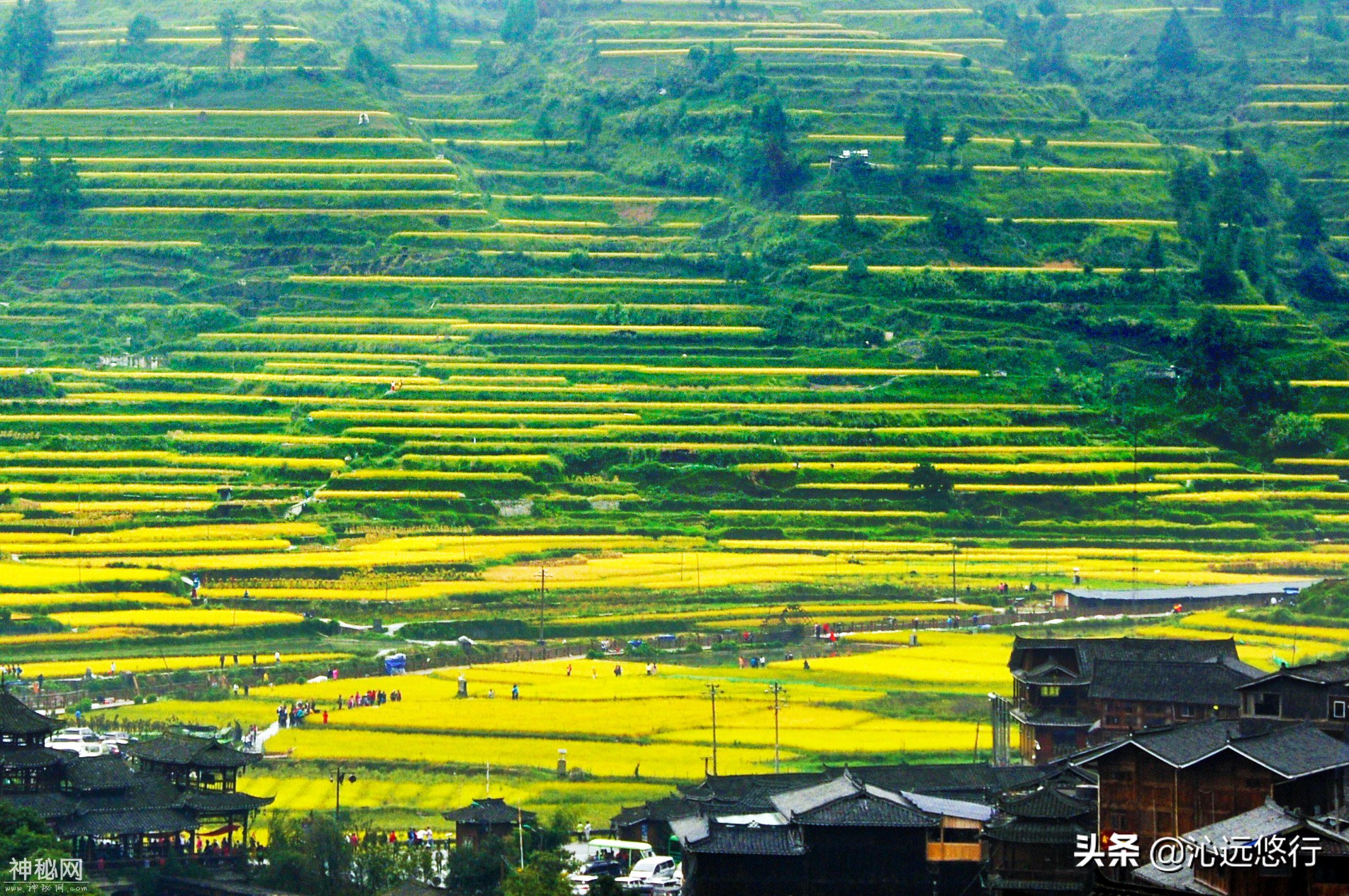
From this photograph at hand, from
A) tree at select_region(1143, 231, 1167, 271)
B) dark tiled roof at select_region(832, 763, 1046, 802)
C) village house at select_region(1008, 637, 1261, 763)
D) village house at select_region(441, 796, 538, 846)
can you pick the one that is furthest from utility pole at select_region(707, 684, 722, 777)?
tree at select_region(1143, 231, 1167, 271)

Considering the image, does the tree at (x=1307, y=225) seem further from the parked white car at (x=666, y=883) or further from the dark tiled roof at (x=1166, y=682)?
the parked white car at (x=666, y=883)

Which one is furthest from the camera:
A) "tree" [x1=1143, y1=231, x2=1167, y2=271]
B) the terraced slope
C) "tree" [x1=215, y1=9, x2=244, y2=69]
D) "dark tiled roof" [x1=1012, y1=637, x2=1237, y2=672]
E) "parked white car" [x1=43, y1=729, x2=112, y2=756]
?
"tree" [x1=215, y1=9, x2=244, y2=69]

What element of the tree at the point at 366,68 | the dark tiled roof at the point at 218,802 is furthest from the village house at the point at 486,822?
the tree at the point at 366,68

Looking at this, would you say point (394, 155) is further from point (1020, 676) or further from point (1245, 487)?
point (1020, 676)

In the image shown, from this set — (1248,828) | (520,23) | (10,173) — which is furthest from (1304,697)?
(520,23)

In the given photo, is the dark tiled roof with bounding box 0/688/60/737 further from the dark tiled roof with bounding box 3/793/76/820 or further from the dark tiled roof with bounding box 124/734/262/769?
the dark tiled roof with bounding box 124/734/262/769

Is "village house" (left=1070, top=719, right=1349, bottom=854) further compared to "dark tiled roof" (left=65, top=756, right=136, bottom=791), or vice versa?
"dark tiled roof" (left=65, top=756, right=136, bottom=791)

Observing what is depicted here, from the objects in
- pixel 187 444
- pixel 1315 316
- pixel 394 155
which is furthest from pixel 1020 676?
pixel 394 155
